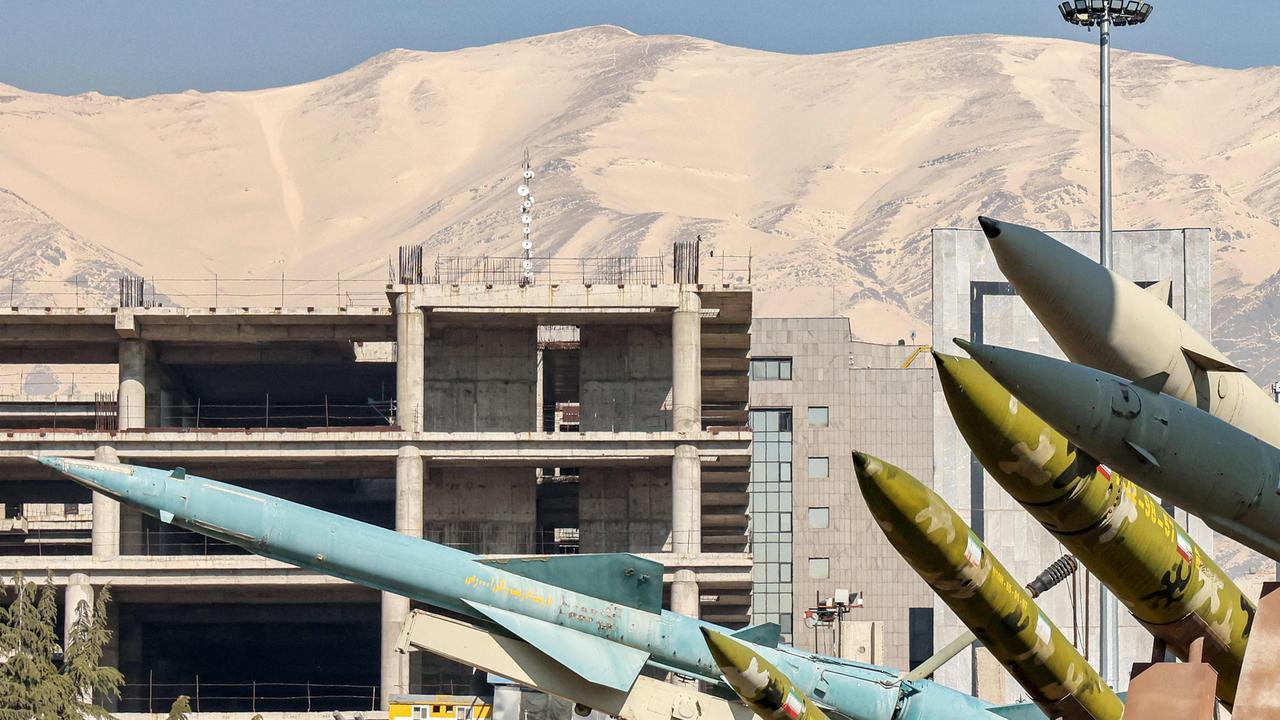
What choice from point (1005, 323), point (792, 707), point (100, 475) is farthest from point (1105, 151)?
point (1005, 323)

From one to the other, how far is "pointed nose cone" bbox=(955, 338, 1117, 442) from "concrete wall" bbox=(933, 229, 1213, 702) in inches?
2952

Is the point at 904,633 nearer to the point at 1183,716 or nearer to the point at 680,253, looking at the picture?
the point at 680,253

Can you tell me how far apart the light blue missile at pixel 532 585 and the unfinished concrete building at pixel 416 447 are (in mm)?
36034

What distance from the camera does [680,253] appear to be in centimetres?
7412

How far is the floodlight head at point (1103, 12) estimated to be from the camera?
44188mm

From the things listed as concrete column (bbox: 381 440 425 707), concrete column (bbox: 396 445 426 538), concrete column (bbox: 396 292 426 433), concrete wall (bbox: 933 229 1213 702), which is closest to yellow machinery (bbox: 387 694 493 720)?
concrete column (bbox: 381 440 425 707)

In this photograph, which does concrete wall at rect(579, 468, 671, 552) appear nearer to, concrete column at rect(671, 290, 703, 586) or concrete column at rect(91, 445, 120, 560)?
concrete column at rect(671, 290, 703, 586)

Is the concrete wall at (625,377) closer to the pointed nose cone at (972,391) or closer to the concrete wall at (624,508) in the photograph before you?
the concrete wall at (624,508)

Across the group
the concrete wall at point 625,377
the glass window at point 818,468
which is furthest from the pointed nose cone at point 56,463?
the glass window at point 818,468

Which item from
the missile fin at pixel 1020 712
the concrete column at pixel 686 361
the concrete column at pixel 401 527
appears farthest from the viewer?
the concrete column at pixel 686 361

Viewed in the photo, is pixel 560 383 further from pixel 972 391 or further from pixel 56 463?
pixel 972 391

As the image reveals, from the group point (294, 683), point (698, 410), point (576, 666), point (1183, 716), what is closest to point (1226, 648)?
point (1183, 716)

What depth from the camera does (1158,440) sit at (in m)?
17.2

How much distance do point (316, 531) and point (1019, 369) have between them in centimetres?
1736
